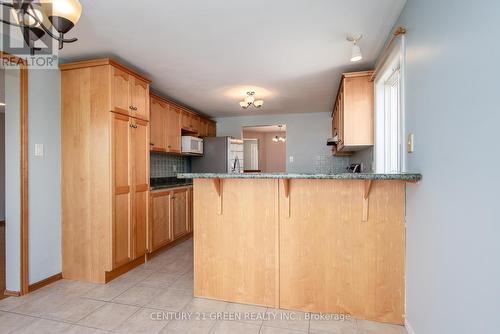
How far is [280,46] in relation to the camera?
242 cm

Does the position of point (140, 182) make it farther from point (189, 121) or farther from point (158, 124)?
point (189, 121)

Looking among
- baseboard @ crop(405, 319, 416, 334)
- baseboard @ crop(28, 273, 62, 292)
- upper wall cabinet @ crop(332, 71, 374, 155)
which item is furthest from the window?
baseboard @ crop(28, 273, 62, 292)

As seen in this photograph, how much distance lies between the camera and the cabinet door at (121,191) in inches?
102

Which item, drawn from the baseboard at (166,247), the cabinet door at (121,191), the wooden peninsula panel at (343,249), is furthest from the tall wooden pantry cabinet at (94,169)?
the wooden peninsula panel at (343,249)

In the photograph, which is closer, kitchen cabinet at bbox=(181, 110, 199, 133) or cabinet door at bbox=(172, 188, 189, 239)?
cabinet door at bbox=(172, 188, 189, 239)

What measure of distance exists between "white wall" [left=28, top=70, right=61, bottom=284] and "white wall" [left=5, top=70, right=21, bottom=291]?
9 centimetres

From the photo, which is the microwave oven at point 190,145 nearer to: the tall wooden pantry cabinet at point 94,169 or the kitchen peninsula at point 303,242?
the tall wooden pantry cabinet at point 94,169

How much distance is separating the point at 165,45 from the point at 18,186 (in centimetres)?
186

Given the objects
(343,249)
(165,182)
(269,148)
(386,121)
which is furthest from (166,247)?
(269,148)

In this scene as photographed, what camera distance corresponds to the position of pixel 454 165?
45.1 inches

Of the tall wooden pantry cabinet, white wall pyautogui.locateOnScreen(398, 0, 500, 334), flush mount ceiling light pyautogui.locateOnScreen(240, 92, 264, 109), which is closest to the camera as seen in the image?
white wall pyautogui.locateOnScreen(398, 0, 500, 334)

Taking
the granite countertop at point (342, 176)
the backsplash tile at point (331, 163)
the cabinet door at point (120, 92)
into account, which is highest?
the cabinet door at point (120, 92)

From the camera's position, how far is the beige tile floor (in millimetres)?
1789

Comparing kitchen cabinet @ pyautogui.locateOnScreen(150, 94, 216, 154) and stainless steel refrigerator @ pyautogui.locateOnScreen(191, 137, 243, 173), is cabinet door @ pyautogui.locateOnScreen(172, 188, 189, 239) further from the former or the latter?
stainless steel refrigerator @ pyautogui.locateOnScreen(191, 137, 243, 173)
